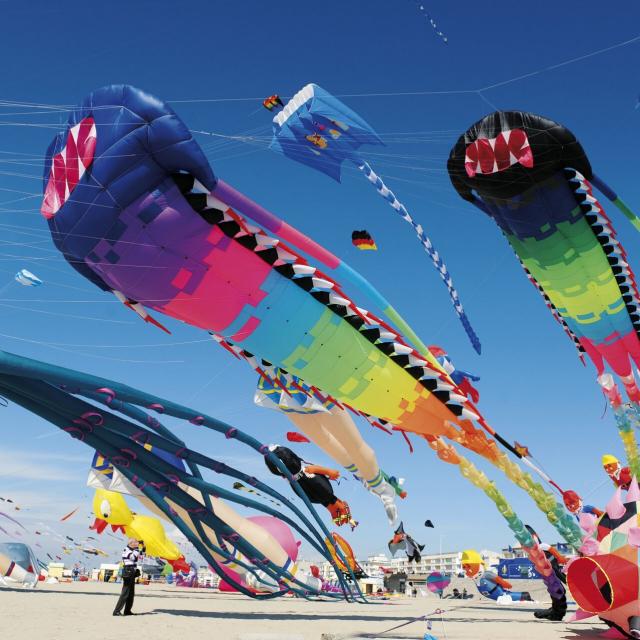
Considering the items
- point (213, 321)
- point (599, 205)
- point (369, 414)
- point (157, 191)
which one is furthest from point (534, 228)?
point (157, 191)

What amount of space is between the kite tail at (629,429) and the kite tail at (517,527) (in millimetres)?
3850

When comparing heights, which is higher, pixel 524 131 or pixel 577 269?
pixel 524 131

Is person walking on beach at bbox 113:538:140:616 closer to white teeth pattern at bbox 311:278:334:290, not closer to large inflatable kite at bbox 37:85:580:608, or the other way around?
large inflatable kite at bbox 37:85:580:608

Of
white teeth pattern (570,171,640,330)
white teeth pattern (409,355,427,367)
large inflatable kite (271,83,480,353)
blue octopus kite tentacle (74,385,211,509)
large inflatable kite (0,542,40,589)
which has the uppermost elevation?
large inflatable kite (271,83,480,353)

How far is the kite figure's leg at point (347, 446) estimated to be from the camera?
16547 mm

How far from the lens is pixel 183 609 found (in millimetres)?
11742

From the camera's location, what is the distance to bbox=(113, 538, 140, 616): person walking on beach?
10094mm

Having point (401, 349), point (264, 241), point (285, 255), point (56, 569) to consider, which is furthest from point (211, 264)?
point (56, 569)

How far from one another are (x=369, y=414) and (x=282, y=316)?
2.69m

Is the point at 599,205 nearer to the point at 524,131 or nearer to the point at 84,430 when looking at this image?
the point at 524,131

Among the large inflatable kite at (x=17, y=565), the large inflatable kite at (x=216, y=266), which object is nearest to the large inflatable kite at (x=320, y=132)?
the large inflatable kite at (x=216, y=266)

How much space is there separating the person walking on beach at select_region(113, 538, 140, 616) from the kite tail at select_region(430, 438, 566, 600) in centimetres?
689

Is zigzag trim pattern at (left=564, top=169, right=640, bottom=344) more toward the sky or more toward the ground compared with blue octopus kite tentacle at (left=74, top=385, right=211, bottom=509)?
more toward the sky

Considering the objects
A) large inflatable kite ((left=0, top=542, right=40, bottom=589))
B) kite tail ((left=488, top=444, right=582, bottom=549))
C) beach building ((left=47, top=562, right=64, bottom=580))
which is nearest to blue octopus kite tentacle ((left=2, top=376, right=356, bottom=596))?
kite tail ((left=488, top=444, right=582, bottom=549))
